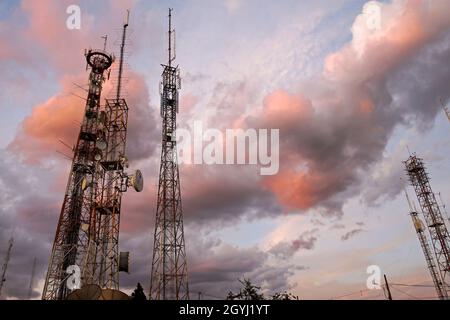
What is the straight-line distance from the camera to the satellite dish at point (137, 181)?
35.5 meters

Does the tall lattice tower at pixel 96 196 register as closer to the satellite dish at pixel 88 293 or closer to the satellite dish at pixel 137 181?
the satellite dish at pixel 137 181

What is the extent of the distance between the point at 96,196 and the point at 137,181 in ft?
Answer: 16.2

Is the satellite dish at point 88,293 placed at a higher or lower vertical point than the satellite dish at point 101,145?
lower

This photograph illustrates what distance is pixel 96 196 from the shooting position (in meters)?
36.7

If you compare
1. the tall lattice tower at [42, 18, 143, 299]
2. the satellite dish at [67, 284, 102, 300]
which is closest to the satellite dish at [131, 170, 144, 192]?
the tall lattice tower at [42, 18, 143, 299]

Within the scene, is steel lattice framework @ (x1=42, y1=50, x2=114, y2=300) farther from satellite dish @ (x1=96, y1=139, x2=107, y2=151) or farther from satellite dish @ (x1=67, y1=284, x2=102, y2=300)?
satellite dish @ (x1=67, y1=284, x2=102, y2=300)

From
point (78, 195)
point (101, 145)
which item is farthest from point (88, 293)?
point (78, 195)

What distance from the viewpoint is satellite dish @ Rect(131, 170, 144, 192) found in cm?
3550

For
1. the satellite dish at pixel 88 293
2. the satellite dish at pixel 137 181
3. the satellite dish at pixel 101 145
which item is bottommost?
the satellite dish at pixel 88 293

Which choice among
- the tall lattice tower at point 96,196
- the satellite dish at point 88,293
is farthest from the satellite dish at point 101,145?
the satellite dish at point 88,293
